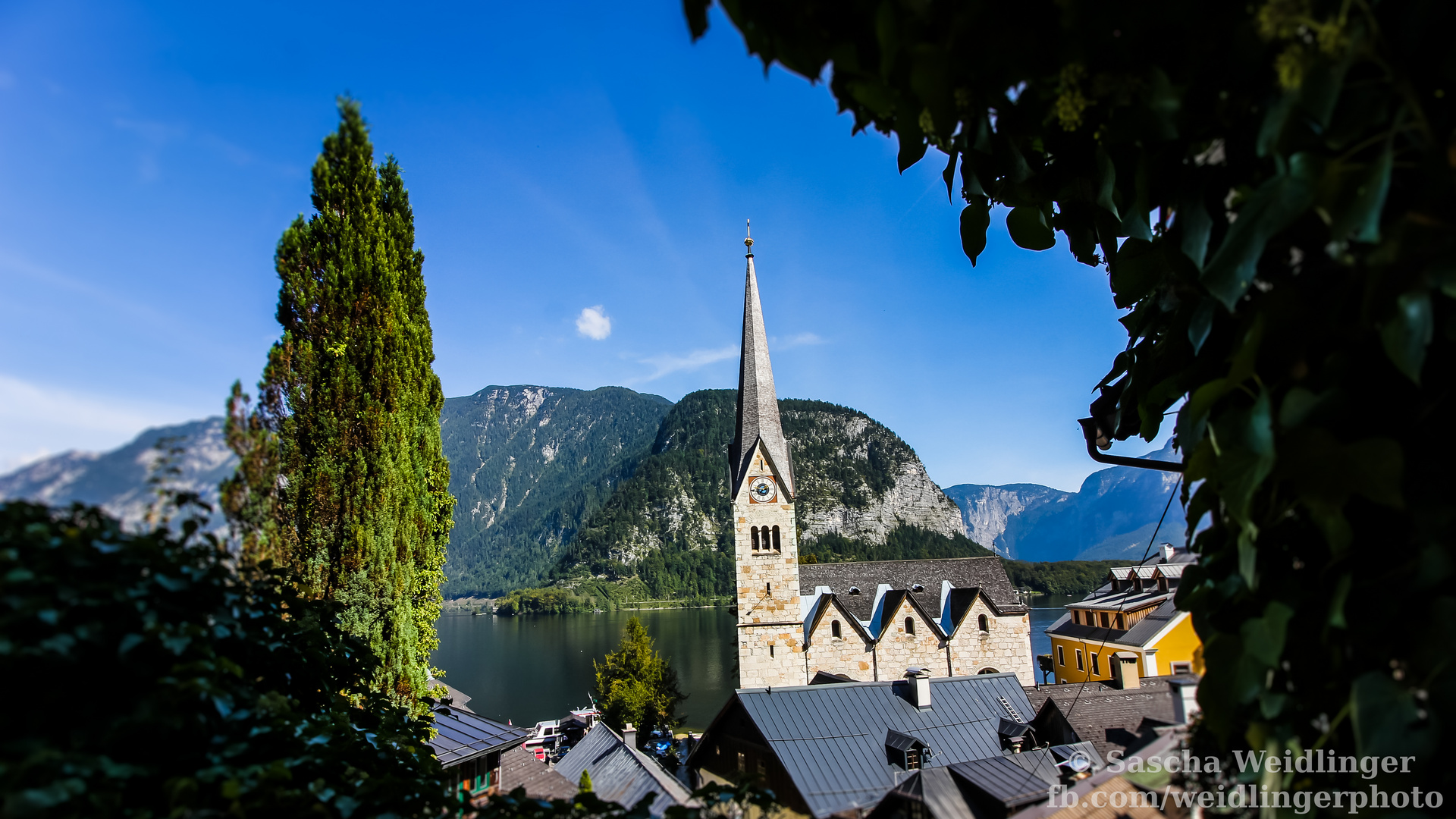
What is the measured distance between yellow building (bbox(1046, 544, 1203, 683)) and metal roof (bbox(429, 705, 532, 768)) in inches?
320

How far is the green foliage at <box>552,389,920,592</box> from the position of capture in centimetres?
16725

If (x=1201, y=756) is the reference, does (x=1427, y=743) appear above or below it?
above

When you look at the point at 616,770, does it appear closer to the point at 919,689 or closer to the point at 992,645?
the point at 919,689

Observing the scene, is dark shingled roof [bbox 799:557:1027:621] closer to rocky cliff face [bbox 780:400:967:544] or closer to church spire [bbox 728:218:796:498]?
church spire [bbox 728:218:796:498]

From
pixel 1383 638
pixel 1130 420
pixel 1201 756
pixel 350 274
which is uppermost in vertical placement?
pixel 350 274

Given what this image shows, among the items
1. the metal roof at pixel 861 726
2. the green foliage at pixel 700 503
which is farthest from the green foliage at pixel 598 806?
the green foliage at pixel 700 503

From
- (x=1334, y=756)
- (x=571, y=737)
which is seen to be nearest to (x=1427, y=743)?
(x=1334, y=756)

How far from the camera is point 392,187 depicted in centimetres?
1122

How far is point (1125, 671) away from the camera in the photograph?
1203 centimetres

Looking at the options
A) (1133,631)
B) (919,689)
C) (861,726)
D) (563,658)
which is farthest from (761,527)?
(563,658)

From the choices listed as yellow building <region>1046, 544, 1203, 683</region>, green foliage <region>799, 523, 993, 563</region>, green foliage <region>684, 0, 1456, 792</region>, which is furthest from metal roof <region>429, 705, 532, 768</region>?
green foliage <region>799, 523, 993, 563</region>

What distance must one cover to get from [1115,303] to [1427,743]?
66.6 inches

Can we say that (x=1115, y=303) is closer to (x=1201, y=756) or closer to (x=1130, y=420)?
(x=1130, y=420)

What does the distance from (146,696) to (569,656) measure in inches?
3401
